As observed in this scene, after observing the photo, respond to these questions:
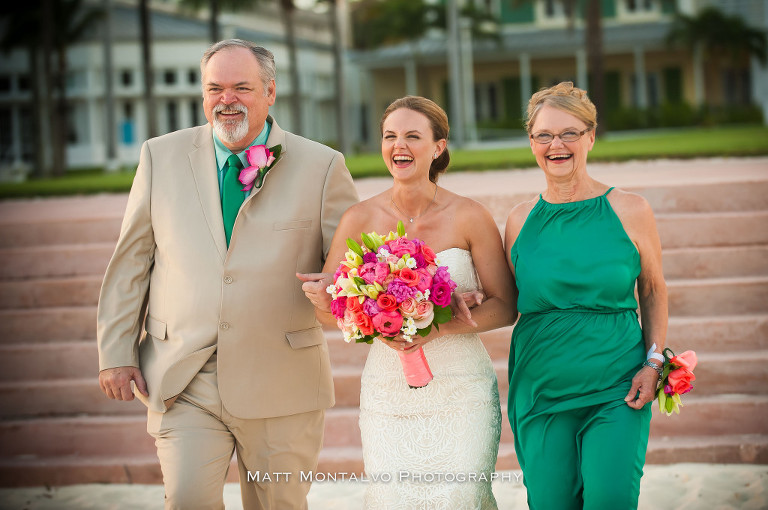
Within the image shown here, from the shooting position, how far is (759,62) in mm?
33906

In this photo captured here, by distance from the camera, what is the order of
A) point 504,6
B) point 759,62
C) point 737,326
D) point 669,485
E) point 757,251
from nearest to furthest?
point 669,485
point 737,326
point 757,251
point 759,62
point 504,6

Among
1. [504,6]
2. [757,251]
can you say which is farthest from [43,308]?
[504,6]

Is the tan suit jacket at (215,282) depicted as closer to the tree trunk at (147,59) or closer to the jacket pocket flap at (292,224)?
the jacket pocket flap at (292,224)

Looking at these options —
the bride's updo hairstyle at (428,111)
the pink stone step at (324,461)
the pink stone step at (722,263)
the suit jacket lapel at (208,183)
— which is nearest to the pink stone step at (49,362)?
the pink stone step at (324,461)

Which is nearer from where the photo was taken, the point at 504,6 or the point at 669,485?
the point at 669,485

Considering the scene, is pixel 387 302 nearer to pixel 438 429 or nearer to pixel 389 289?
pixel 389 289

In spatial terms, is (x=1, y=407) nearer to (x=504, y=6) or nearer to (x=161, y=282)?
(x=161, y=282)

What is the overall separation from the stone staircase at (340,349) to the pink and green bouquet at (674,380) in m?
2.80

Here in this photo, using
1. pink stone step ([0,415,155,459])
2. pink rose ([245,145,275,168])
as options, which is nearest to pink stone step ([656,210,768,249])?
pink stone step ([0,415,155,459])

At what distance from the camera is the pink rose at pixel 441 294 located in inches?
138

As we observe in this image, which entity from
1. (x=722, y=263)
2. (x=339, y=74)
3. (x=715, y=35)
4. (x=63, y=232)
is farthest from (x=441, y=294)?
(x=715, y=35)

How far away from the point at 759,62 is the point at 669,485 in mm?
32035

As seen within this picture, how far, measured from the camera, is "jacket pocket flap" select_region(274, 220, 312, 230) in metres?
4.00

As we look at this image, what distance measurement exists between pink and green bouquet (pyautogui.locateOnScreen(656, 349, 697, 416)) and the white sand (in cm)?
200
